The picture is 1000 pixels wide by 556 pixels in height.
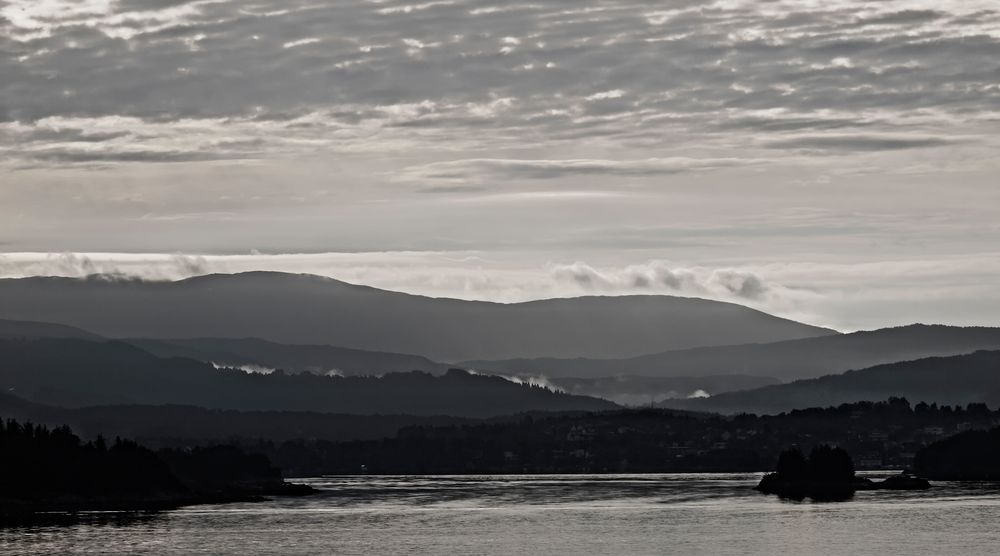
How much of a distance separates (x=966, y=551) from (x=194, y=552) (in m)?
75.3

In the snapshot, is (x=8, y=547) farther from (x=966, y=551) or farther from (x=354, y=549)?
(x=966, y=551)

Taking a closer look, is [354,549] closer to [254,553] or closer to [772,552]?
[254,553]

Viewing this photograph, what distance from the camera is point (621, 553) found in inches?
7402

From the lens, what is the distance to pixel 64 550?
190 m

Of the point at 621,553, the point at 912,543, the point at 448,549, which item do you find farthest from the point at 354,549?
the point at 912,543

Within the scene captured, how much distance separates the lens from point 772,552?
607ft

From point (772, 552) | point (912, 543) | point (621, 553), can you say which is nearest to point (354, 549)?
point (621, 553)

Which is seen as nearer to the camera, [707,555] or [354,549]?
[707,555]

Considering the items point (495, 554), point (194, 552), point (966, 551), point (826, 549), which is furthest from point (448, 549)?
point (966, 551)

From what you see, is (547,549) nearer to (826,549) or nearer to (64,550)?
(826,549)

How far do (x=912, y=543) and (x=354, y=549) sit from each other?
56.6 metres

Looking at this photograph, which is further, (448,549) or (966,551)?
(448,549)

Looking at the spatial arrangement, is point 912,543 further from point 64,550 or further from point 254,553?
point 64,550

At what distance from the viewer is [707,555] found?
183 m
